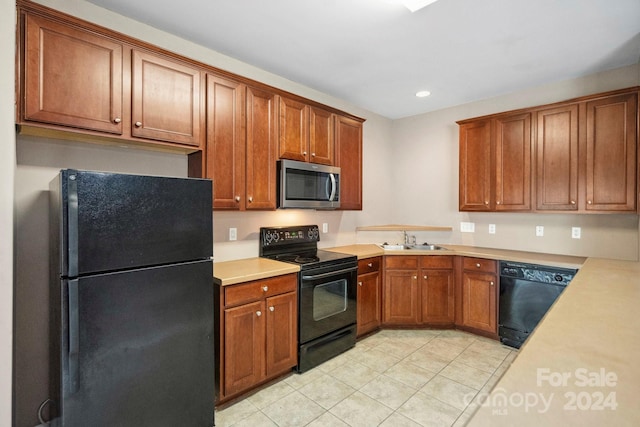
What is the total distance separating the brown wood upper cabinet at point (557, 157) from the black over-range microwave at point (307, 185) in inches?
62.2

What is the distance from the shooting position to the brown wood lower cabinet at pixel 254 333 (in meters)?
2.14

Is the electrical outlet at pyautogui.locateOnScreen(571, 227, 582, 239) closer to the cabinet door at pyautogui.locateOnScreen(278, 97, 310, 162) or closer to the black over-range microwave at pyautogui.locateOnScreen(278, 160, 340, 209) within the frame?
the black over-range microwave at pyautogui.locateOnScreen(278, 160, 340, 209)

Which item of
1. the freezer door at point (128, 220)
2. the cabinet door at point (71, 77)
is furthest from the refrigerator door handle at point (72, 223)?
the cabinet door at point (71, 77)

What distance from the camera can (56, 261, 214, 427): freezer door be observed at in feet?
4.87

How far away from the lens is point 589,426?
2.16 ft

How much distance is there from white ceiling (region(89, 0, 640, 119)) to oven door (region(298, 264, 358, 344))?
188 cm

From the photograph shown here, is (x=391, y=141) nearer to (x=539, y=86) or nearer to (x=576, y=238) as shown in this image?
(x=539, y=86)

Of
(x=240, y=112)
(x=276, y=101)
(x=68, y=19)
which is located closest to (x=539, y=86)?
(x=276, y=101)

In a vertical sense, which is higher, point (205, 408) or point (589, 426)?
point (589, 426)

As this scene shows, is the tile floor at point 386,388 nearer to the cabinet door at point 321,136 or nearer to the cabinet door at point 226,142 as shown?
the cabinet door at point 226,142

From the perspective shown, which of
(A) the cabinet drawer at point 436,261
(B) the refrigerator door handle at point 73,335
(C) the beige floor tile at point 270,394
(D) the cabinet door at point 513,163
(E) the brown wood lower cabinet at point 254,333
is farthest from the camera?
(A) the cabinet drawer at point 436,261

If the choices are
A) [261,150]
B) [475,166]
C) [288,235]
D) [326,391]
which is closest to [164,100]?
[261,150]

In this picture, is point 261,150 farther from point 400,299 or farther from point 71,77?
point 400,299

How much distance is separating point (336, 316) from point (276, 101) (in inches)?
79.4
